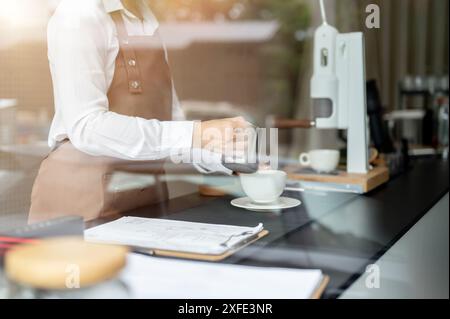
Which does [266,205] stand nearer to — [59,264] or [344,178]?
[344,178]

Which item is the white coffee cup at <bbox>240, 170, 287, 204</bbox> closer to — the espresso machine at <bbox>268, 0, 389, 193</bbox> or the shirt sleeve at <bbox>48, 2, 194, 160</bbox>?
the shirt sleeve at <bbox>48, 2, 194, 160</bbox>

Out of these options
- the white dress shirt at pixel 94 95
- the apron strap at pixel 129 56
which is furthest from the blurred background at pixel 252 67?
the apron strap at pixel 129 56

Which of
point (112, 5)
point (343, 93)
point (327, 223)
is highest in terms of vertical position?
point (112, 5)

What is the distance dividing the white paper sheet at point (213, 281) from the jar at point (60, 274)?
17mm

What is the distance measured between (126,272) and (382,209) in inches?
21.5

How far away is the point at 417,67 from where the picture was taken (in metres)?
2.57

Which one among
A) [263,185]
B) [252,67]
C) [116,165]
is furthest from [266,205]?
[252,67]

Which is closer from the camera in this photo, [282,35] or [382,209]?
[382,209]

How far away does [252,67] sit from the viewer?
1953 millimetres

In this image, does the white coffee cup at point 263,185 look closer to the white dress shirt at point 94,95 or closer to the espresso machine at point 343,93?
the white dress shirt at point 94,95

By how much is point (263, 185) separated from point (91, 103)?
0.93 ft

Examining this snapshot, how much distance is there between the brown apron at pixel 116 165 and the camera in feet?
2.15
